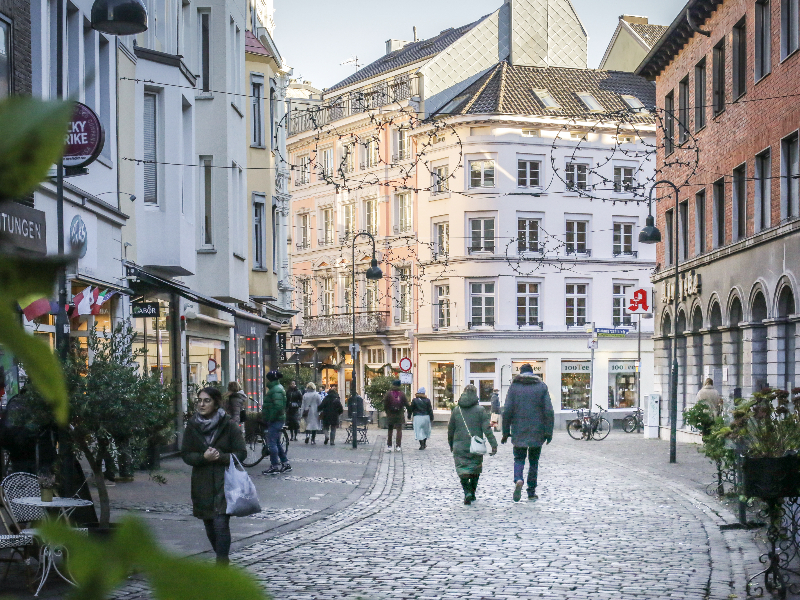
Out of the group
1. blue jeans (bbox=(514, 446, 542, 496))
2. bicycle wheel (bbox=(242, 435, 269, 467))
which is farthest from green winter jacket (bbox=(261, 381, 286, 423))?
blue jeans (bbox=(514, 446, 542, 496))

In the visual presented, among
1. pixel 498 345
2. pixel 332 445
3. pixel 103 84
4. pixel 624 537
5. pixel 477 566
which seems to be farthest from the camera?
pixel 498 345

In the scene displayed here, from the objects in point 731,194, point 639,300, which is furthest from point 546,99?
point 731,194

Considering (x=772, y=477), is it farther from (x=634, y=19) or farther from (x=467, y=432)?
(x=634, y=19)

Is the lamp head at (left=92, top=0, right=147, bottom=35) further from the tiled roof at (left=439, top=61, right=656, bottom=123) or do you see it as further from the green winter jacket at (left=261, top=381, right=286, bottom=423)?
the tiled roof at (left=439, top=61, right=656, bottom=123)

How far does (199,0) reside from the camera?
1077 inches

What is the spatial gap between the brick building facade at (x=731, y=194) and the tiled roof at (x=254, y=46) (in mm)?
11322

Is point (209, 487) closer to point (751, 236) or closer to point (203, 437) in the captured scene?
point (203, 437)

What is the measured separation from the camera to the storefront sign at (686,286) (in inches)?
1404

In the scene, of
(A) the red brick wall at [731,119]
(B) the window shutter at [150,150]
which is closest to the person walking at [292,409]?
(A) the red brick wall at [731,119]

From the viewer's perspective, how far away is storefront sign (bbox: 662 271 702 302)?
3566cm

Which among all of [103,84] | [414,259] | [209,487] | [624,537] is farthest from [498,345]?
[209,487]

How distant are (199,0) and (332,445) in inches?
500

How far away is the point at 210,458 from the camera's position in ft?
31.5

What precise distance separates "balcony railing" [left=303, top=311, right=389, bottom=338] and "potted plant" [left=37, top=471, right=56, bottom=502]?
179 ft
